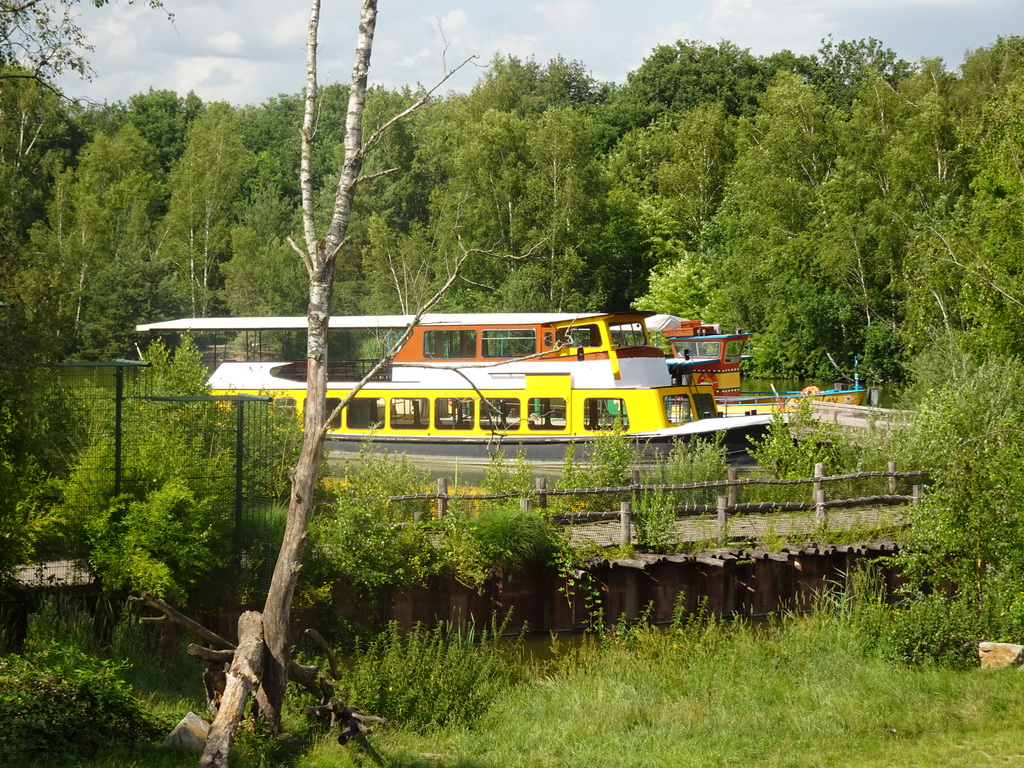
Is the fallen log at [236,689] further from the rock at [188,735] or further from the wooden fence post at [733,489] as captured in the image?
the wooden fence post at [733,489]

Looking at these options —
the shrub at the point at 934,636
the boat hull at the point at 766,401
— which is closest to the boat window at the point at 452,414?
the boat hull at the point at 766,401

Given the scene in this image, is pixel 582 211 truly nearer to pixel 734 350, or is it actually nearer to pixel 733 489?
pixel 734 350

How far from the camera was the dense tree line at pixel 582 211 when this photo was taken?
47.0 m

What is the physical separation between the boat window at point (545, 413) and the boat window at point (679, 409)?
2694mm

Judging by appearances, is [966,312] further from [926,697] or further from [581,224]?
[581,224]

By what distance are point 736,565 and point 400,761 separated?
8427 mm

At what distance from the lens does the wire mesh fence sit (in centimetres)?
1323

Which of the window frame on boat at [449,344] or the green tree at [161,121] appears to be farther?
the green tree at [161,121]

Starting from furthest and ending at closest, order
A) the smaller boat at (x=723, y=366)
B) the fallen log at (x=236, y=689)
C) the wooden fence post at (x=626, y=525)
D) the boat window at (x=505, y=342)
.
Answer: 1. the smaller boat at (x=723, y=366)
2. the boat window at (x=505, y=342)
3. the wooden fence post at (x=626, y=525)
4. the fallen log at (x=236, y=689)

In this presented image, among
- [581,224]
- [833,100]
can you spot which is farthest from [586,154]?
[833,100]

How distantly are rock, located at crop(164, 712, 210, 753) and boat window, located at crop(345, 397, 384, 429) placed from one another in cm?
2110

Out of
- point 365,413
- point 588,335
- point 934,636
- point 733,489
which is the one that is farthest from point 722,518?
point 365,413

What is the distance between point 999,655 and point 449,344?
19862 mm

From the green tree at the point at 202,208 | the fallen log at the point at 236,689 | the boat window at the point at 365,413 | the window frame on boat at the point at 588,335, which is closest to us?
the fallen log at the point at 236,689
